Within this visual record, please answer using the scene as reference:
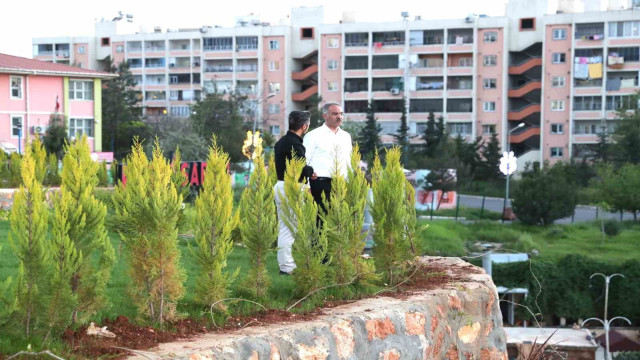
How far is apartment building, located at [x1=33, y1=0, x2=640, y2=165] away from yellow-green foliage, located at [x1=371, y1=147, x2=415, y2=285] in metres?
62.0

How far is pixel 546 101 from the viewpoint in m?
72.2

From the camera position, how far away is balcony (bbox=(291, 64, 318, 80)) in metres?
79.5

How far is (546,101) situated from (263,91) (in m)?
24.2

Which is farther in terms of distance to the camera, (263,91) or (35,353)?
(263,91)

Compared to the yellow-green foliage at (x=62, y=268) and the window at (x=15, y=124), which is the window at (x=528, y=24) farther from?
the yellow-green foliage at (x=62, y=268)

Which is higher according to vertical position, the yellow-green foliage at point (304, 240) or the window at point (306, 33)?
the window at point (306, 33)

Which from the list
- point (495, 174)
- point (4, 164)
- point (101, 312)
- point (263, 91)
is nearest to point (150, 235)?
point (101, 312)

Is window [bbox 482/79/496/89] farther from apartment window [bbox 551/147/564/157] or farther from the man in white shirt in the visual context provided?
the man in white shirt

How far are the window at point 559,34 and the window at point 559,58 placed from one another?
49.6 inches

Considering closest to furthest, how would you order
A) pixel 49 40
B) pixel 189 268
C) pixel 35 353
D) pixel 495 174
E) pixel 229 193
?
pixel 35 353
pixel 229 193
pixel 189 268
pixel 495 174
pixel 49 40

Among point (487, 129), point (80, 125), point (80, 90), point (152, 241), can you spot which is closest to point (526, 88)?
point (487, 129)

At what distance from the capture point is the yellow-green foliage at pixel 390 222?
25.1 ft

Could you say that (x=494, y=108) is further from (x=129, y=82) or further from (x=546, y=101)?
(x=129, y=82)

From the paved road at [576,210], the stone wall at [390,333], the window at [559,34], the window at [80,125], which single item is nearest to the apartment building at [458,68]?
the window at [559,34]
